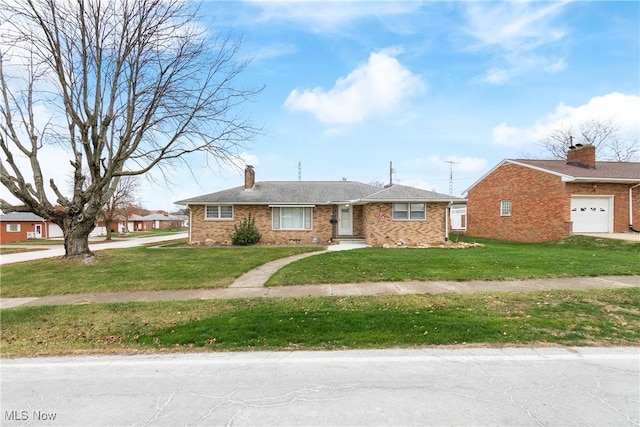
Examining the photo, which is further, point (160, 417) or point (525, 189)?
point (525, 189)

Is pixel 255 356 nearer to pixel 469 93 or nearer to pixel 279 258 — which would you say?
pixel 279 258

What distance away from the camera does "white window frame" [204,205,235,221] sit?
20188 mm

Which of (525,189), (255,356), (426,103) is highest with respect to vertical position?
(426,103)

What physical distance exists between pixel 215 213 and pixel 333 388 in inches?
720

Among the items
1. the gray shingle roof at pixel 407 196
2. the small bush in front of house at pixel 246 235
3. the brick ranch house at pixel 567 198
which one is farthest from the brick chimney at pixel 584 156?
the small bush in front of house at pixel 246 235

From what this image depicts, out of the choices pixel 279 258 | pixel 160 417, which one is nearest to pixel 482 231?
pixel 279 258

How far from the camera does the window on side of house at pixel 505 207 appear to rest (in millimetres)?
21125

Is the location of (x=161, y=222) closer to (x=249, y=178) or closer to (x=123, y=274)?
(x=249, y=178)

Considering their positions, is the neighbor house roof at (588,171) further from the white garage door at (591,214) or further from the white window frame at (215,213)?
the white window frame at (215,213)

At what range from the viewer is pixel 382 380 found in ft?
11.5

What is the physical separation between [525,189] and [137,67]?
2133 cm

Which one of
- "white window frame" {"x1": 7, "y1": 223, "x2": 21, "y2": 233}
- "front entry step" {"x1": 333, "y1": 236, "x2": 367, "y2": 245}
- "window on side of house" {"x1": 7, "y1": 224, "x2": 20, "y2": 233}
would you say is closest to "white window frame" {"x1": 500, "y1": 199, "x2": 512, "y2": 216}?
"front entry step" {"x1": 333, "y1": 236, "x2": 367, "y2": 245}

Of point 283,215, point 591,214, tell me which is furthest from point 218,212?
point 591,214

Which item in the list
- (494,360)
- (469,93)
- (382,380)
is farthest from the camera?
(469,93)
